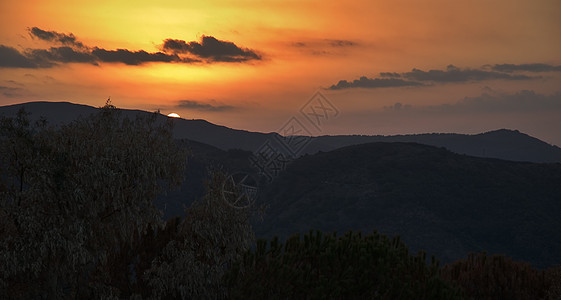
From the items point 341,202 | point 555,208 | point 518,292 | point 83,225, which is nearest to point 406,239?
point 341,202

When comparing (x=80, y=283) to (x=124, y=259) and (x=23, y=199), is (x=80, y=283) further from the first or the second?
(x=23, y=199)

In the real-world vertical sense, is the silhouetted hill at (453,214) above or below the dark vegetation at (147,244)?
below

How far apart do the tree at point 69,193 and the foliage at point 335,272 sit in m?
5.65

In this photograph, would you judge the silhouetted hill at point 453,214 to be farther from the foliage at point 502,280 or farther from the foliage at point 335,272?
the foliage at point 335,272

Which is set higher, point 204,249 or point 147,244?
point 204,249

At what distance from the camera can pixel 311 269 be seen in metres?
23.7

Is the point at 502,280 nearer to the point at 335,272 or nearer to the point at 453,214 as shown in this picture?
the point at 335,272

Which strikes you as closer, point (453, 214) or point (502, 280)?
point (502, 280)

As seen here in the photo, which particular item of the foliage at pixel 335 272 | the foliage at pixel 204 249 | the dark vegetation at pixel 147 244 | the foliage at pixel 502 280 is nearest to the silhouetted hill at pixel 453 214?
the foliage at pixel 502 280

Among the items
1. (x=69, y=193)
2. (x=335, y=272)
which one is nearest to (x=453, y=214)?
(x=335, y=272)

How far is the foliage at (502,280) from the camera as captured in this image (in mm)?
30219

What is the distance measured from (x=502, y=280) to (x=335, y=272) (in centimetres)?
1187

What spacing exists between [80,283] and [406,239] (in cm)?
14292

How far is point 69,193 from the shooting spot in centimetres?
2477
